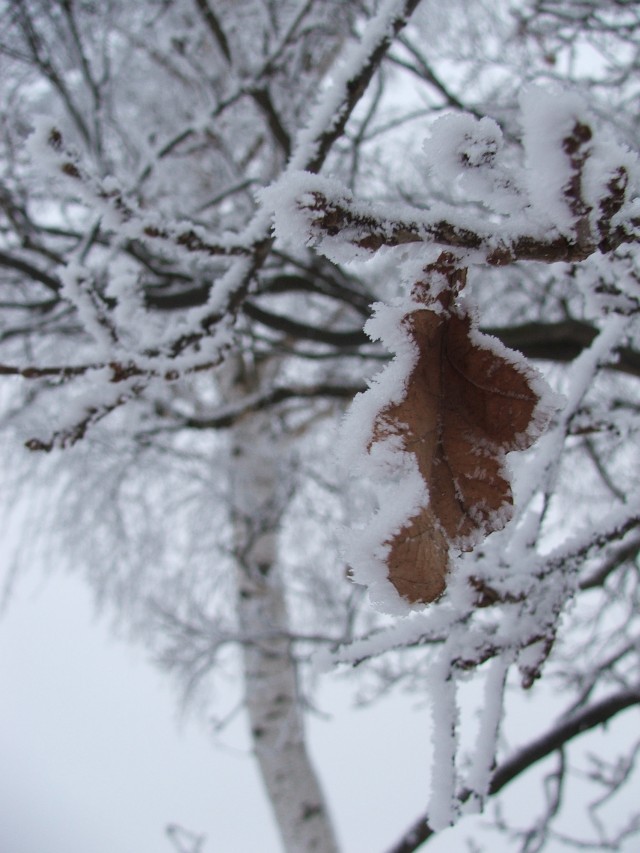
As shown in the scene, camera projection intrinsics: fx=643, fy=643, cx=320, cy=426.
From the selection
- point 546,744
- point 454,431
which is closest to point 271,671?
point 546,744

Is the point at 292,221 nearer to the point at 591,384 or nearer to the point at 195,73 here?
the point at 591,384

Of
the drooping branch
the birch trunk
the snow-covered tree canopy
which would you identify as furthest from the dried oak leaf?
the birch trunk

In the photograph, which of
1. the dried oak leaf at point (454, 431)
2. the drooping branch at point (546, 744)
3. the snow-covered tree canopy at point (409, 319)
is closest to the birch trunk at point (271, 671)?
the snow-covered tree canopy at point (409, 319)

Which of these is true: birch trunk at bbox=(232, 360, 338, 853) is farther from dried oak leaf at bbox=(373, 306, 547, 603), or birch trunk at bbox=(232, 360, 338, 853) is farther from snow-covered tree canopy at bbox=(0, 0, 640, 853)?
dried oak leaf at bbox=(373, 306, 547, 603)

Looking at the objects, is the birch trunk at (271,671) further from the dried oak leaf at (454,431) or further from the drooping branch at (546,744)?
the dried oak leaf at (454,431)

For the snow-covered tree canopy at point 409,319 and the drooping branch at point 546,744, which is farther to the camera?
the drooping branch at point 546,744
